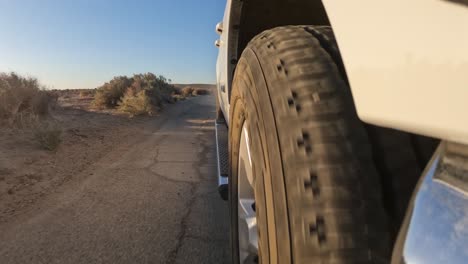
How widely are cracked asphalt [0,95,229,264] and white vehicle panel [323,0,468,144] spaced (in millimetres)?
2125

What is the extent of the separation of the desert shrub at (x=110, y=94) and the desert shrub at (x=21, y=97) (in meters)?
5.35

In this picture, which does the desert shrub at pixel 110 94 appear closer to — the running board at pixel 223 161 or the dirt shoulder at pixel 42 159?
the dirt shoulder at pixel 42 159

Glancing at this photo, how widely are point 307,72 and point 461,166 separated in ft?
1.79

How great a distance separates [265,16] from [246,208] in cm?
146

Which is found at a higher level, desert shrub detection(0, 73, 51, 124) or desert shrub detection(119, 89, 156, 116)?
desert shrub detection(0, 73, 51, 124)

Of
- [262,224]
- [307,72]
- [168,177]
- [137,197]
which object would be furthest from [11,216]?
[307,72]

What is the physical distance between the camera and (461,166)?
2.19 feet

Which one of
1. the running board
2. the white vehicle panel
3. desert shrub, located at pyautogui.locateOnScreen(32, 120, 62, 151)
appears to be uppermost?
the white vehicle panel

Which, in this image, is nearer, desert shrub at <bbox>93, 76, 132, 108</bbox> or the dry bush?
the dry bush

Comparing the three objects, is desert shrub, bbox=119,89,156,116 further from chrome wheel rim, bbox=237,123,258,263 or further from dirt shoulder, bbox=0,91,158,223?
chrome wheel rim, bbox=237,123,258,263

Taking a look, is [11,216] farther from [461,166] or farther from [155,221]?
[461,166]

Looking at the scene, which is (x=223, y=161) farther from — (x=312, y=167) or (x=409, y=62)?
(x=409, y=62)

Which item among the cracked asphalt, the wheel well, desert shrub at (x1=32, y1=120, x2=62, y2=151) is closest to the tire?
the wheel well

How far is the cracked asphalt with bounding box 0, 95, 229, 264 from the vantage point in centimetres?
275
